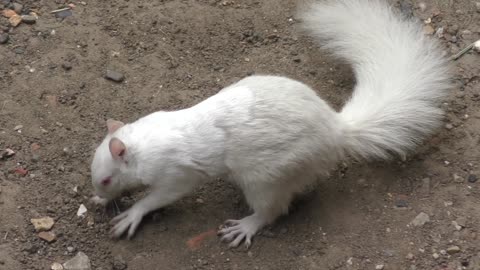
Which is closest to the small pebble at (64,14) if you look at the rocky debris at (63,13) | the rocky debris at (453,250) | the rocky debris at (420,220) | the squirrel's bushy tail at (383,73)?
the rocky debris at (63,13)

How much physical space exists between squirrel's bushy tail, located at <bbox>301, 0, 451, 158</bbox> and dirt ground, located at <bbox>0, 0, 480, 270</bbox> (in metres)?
0.30

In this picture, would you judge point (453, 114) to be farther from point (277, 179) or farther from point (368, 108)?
point (277, 179)

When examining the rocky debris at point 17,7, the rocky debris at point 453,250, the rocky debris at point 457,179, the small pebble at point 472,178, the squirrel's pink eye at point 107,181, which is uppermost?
the small pebble at point 472,178

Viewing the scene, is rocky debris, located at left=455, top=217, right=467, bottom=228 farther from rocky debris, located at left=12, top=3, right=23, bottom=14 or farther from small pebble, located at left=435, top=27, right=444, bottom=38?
rocky debris, located at left=12, top=3, right=23, bottom=14

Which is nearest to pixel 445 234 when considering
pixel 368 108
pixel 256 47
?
pixel 368 108

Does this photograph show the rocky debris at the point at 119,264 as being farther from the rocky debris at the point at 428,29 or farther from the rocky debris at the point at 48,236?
the rocky debris at the point at 428,29

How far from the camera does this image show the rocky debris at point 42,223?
418 cm

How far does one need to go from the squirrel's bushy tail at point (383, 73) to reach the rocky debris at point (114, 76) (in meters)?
1.31

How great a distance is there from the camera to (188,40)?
5309 mm

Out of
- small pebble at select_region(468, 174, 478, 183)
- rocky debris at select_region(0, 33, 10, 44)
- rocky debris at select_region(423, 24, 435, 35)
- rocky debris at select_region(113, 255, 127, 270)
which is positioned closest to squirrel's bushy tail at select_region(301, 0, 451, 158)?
small pebble at select_region(468, 174, 478, 183)

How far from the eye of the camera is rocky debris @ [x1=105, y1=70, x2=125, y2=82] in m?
5.00

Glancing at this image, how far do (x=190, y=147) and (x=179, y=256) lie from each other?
62 cm

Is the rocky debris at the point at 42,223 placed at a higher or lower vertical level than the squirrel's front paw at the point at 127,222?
lower

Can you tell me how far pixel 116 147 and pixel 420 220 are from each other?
177cm
